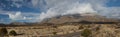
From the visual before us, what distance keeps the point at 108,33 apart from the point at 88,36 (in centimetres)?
1321

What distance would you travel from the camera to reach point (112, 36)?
49.4 meters

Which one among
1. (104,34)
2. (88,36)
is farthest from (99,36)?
(88,36)

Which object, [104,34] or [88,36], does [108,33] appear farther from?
[88,36]

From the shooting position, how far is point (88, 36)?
210ft

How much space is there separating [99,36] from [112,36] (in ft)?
8.21

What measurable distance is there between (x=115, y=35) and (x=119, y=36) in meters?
0.90

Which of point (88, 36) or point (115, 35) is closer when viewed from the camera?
point (115, 35)

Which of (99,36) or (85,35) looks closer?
(99,36)

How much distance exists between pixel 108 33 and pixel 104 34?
1105 mm

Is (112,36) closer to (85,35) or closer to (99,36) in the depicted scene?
(99,36)

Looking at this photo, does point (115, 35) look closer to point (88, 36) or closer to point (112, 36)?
point (112, 36)

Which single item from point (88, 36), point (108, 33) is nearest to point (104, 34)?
point (108, 33)

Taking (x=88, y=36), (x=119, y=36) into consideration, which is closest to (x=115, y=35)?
(x=119, y=36)

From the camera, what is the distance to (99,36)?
5031 centimetres
